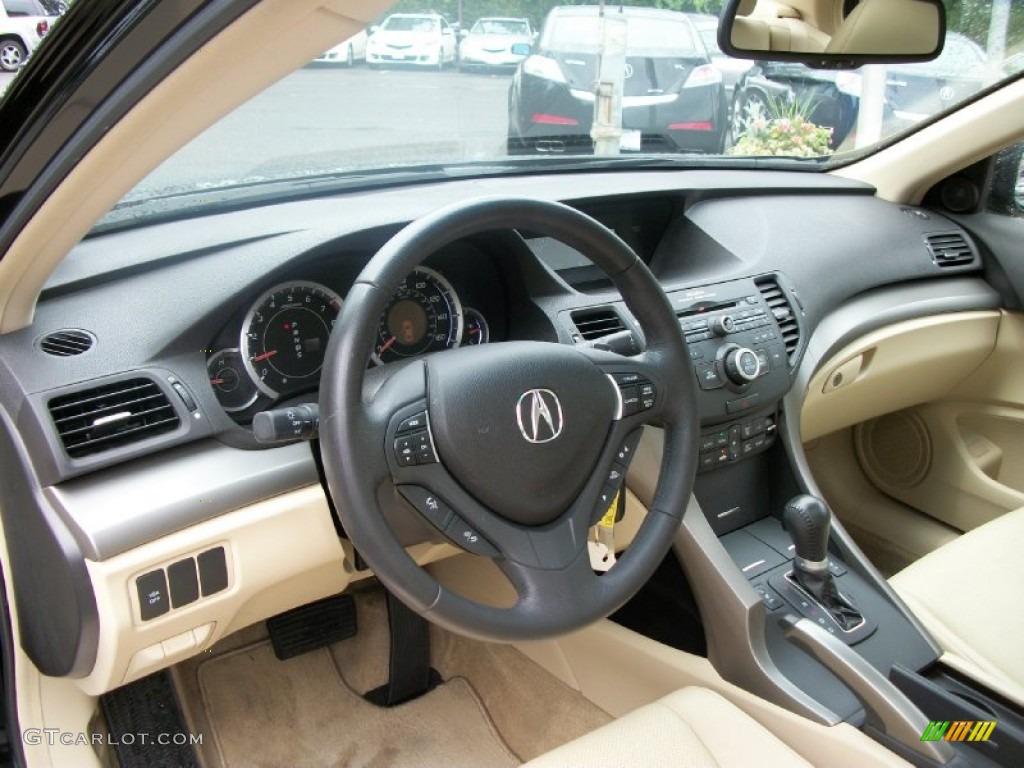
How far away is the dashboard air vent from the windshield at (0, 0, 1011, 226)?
1.93 feet

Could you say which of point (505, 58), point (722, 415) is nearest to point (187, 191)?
point (722, 415)

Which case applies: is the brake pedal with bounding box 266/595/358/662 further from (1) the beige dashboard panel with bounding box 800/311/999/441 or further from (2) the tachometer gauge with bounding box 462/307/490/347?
(1) the beige dashboard panel with bounding box 800/311/999/441

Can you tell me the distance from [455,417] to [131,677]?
813 millimetres

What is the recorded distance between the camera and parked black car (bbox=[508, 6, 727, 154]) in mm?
2625

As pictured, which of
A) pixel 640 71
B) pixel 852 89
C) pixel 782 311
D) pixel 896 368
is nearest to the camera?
pixel 782 311

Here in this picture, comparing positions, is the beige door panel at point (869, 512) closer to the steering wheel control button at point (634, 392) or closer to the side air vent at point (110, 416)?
the steering wheel control button at point (634, 392)

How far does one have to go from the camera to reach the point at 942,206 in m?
2.81

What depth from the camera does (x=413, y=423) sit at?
48.8 inches

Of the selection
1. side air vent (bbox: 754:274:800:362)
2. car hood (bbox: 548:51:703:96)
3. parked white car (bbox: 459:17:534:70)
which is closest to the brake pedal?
side air vent (bbox: 754:274:800:362)

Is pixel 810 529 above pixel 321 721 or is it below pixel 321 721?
above

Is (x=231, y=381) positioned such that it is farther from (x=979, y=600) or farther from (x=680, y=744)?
(x=979, y=600)

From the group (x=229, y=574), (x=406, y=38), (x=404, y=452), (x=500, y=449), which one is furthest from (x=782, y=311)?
(x=406, y=38)

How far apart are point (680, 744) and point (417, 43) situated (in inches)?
109

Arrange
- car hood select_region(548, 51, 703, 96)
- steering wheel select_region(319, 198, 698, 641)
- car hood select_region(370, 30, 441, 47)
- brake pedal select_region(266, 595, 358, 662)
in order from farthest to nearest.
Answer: car hood select_region(548, 51, 703, 96), car hood select_region(370, 30, 441, 47), brake pedal select_region(266, 595, 358, 662), steering wheel select_region(319, 198, 698, 641)
